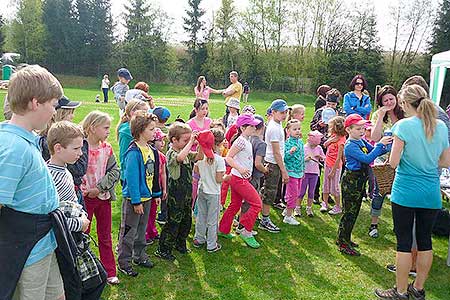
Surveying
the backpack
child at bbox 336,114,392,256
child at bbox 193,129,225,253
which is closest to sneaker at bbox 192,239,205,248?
child at bbox 193,129,225,253

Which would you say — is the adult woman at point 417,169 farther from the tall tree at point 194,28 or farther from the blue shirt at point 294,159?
the tall tree at point 194,28

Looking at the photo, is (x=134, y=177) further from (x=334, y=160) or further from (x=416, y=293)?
(x=334, y=160)

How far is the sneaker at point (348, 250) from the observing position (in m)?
4.96

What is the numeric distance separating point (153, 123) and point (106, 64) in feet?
142

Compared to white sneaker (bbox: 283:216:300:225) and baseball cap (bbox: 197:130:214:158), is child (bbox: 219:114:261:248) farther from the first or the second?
white sneaker (bbox: 283:216:300:225)

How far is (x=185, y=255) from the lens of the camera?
186 inches

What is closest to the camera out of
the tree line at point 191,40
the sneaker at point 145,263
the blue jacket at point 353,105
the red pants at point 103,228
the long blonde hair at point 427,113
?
the long blonde hair at point 427,113

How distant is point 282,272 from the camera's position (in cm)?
447

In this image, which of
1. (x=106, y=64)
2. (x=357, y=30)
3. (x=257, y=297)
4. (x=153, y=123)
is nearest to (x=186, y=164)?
(x=153, y=123)

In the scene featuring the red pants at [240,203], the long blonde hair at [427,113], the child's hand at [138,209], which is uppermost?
the long blonde hair at [427,113]

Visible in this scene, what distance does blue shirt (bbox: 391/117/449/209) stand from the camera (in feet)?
11.6

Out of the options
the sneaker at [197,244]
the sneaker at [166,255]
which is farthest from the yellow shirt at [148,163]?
the sneaker at [197,244]

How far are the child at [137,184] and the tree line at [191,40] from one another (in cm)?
3764

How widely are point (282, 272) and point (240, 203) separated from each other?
1.06m
